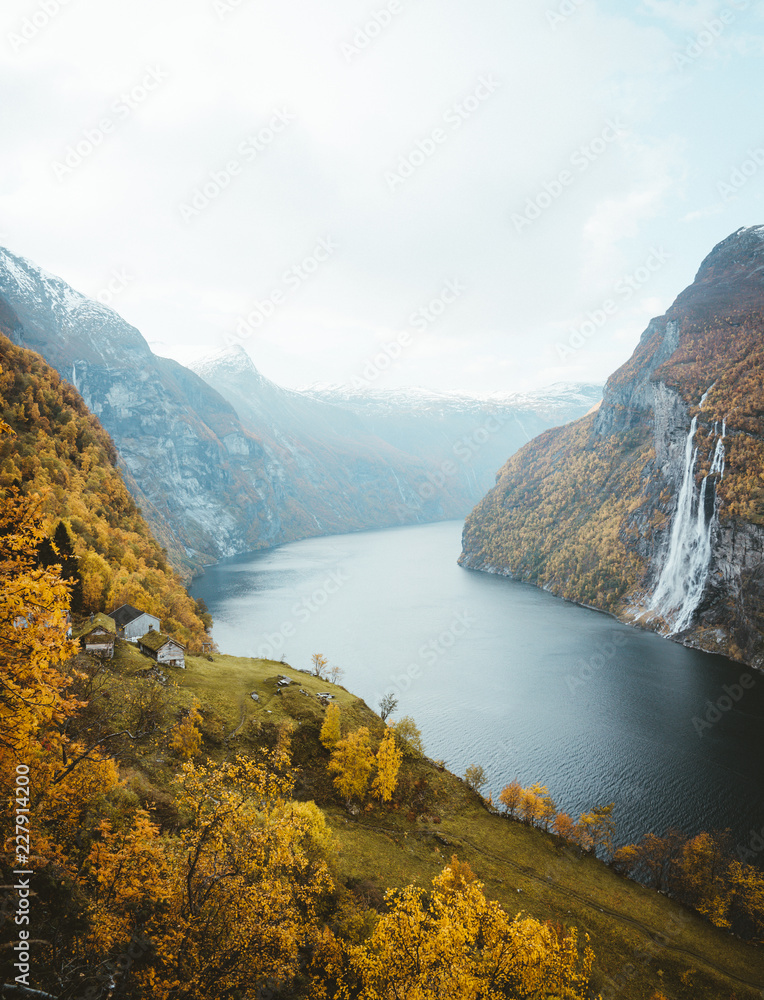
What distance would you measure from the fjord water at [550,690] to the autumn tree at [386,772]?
54.5 ft

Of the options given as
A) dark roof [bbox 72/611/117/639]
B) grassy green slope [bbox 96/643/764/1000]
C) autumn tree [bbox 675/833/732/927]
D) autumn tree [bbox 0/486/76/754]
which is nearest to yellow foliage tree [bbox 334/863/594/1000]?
autumn tree [bbox 0/486/76/754]

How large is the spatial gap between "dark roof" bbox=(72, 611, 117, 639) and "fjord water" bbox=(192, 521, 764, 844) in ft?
130

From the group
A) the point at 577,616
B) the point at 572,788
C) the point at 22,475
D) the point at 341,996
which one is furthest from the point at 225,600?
the point at 341,996

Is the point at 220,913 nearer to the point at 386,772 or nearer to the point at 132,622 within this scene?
the point at 386,772

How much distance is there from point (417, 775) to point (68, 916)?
40404 millimetres

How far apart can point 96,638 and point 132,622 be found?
9.38m

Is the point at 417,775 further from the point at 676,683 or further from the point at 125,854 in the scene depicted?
the point at 676,683

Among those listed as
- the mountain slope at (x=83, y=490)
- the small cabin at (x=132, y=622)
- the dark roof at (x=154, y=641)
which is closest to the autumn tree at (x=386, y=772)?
the dark roof at (x=154, y=641)

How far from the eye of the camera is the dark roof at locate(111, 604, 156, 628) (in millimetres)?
50906

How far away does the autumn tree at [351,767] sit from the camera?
40.6 meters

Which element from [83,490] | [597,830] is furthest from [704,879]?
[83,490]

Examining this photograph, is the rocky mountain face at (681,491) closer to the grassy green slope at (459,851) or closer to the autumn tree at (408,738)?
the grassy green slope at (459,851)

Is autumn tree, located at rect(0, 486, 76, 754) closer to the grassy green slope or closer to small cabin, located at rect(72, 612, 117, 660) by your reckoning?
the grassy green slope

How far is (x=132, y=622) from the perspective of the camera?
50.9 m
